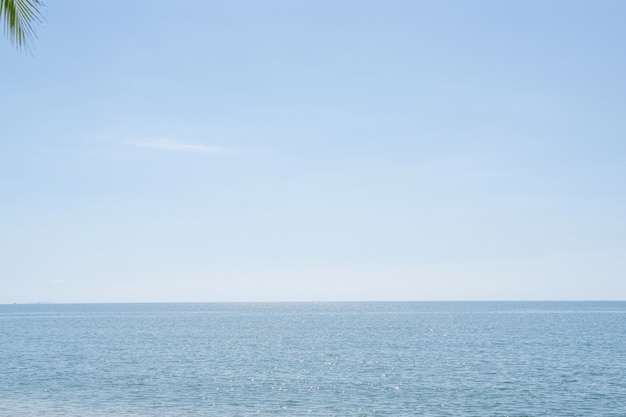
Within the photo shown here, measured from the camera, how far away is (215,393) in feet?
153

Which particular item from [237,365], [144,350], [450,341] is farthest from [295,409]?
[450,341]

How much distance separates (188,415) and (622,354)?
2381 inches

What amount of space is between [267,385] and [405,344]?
4393 centimetres

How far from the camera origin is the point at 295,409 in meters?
40.0

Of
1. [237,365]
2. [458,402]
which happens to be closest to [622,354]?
[458,402]

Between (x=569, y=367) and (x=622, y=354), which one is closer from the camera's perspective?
(x=569, y=367)

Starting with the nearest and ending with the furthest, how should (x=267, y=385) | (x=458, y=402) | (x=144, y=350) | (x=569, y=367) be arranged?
(x=458, y=402) < (x=267, y=385) < (x=569, y=367) < (x=144, y=350)

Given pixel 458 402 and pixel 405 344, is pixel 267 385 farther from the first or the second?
pixel 405 344

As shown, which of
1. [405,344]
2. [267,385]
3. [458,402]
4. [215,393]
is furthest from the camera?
[405,344]

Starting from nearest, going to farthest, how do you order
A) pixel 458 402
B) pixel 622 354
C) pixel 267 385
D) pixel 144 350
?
pixel 458 402 → pixel 267 385 → pixel 622 354 → pixel 144 350

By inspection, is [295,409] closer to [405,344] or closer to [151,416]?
[151,416]

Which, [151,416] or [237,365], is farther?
[237,365]

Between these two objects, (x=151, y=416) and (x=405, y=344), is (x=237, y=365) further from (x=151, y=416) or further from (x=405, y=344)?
(x=405, y=344)

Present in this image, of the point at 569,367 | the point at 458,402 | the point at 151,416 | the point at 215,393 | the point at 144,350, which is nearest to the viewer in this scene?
the point at 151,416
